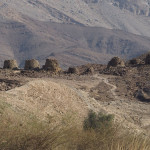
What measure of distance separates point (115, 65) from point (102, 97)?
13.9 m

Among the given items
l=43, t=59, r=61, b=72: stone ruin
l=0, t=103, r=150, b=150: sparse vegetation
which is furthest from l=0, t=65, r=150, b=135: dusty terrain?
l=43, t=59, r=61, b=72: stone ruin

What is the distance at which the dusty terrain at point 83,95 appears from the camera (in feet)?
46.6

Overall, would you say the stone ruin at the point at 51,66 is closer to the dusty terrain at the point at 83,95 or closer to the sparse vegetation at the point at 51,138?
the dusty terrain at the point at 83,95

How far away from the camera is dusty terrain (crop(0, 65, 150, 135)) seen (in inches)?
559

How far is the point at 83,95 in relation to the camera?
2105 cm

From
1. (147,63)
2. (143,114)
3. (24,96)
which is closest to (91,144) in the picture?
(24,96)

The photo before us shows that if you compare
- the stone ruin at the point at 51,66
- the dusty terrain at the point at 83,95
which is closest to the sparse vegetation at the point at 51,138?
the dusty terrain at the point at 83,95

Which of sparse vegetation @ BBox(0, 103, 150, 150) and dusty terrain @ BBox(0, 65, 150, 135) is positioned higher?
sparse vegetation @ BBox(0, 103, 150, 150)

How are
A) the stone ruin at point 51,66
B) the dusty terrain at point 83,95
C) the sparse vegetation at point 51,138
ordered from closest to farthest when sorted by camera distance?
the sparse vegetation at point 51,138 → the dusty terrain at point 83,95 → the stone ruin at point 51,66

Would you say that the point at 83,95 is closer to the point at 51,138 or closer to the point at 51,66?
the point at 51,66

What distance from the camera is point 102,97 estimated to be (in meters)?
24.8

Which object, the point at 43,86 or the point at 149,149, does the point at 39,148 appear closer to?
the point at 149,149

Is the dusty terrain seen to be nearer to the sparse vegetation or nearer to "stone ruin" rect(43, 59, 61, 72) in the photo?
the sparse vegetation

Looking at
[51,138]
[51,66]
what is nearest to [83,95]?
[51,66]
